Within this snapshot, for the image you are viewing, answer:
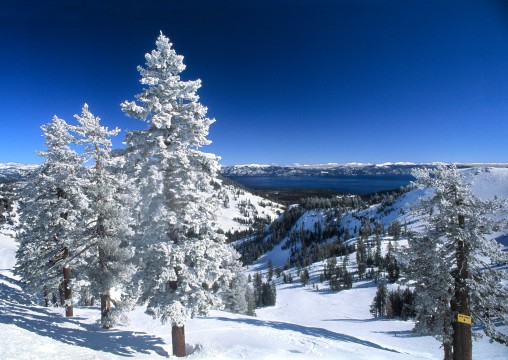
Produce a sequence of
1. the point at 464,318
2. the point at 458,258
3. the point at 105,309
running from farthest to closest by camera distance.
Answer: the point at 105,309, the point at 458,258, the point at 464,318

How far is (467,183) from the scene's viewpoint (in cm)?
1730

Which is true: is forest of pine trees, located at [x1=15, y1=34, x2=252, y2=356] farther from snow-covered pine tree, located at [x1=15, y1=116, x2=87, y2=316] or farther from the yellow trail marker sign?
the yellow trail marker sign

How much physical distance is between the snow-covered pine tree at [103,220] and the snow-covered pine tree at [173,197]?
490 cm

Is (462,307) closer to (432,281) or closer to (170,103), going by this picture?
(432,281)

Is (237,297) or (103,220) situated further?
(237,297)

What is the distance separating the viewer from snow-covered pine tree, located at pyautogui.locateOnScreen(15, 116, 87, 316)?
1789 centimetres

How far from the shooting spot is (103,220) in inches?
706

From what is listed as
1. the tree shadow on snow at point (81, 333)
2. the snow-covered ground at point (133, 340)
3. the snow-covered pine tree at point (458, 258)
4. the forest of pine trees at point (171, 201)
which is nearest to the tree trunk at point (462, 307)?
the snow-covered pine tree at point (458, 258)

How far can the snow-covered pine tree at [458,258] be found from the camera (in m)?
16.6

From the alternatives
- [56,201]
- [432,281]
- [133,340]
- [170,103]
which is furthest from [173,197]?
[432,281]

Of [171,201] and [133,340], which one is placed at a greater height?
[171,201]

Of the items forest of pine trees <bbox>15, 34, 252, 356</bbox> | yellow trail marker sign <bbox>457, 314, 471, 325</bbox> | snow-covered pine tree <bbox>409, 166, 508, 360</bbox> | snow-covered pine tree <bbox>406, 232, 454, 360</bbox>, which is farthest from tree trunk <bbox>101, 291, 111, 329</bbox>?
yellow trail marker sign <bbox>457, 314, 471, 325</bbox>

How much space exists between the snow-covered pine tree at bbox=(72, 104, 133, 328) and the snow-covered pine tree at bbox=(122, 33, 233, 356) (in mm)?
4898

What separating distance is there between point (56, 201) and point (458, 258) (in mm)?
22997
